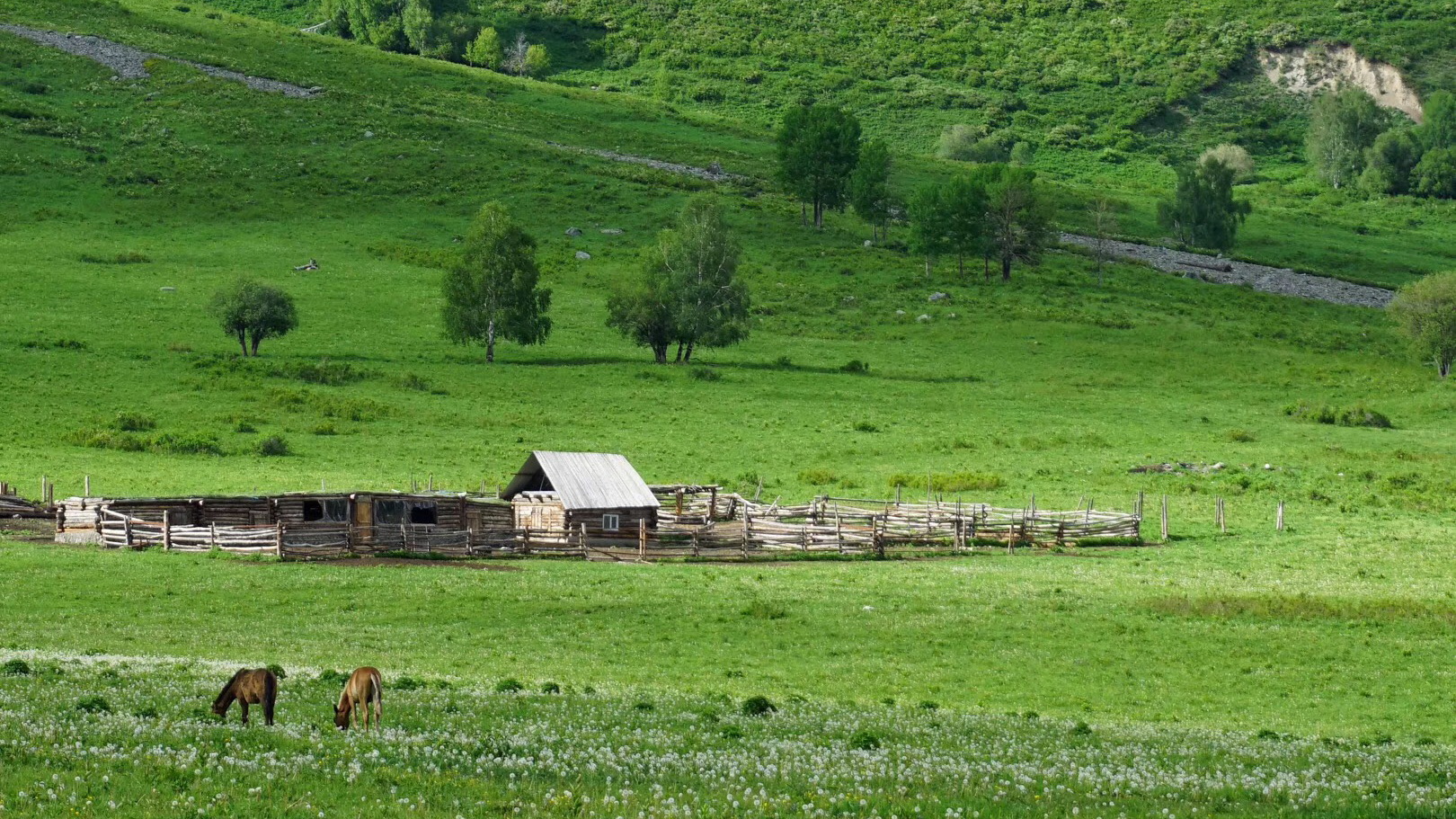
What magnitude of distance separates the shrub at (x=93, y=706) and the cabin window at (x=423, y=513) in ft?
116

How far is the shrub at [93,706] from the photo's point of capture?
19.4m

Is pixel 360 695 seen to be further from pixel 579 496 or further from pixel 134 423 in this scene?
pixel 134 423

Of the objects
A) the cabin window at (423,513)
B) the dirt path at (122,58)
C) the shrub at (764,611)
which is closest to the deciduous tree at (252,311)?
the cabin window at (423,513)

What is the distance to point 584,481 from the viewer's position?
58.4m

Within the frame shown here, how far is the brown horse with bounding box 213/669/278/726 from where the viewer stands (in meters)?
18.7

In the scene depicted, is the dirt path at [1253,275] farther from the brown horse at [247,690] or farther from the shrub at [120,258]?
the brown horse at [247,690]

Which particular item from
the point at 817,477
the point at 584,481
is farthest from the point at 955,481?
the point at 584,481

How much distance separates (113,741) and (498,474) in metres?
51.6

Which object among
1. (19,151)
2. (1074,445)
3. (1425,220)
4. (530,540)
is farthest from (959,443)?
(1425,220)

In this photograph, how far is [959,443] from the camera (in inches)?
3056

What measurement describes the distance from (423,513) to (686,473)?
17.4 m

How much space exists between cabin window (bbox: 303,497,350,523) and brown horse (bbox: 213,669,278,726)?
35.9m

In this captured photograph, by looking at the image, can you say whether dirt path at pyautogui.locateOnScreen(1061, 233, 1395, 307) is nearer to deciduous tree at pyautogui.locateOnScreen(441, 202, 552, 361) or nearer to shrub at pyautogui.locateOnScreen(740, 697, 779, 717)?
deciduous tree at pyautogui.locateOnScreen(441, 202, 552, 361)

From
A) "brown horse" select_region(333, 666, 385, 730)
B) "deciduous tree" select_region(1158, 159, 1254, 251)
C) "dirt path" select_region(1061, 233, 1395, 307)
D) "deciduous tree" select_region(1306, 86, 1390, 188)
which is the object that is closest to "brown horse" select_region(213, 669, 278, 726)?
"brown horse" select_region(333, 666, 385, 730)
